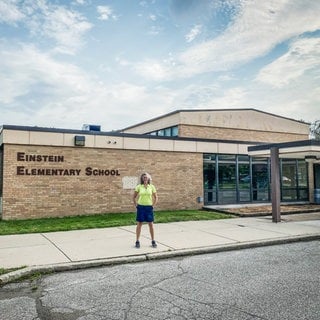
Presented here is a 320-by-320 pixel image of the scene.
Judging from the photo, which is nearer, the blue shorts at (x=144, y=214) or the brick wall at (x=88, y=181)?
the blue shorts at (x=144, y=214)

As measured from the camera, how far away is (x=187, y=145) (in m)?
17.0

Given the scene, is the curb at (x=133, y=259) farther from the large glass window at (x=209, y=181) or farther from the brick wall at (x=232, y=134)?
the brick wall at (x=232, y=134)

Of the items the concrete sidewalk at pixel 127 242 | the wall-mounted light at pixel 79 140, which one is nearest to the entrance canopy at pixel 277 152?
the concrete sidewalk at pixel 127 242

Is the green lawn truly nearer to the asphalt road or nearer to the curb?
the curb

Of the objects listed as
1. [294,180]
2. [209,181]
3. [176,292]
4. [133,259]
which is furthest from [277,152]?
[176,292]

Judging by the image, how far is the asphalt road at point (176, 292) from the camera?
4.34 metres

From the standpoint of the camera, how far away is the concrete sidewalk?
6.82m

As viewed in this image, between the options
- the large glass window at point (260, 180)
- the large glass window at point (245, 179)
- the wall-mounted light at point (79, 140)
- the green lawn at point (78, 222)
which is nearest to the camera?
the green lawn at point (78, 222)

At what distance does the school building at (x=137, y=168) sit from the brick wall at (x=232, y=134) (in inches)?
2.9

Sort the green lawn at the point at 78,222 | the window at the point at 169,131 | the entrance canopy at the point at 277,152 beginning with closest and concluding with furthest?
the green lawn at the point at 78,222 → the entrance canopy at the point at 277,152 → the window at the point at 169,131

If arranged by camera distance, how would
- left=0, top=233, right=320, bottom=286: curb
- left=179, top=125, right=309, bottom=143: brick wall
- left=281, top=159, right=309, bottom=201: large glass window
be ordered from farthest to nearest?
left=179, top=125, right=309, bottom=143: brick wall → left=281, top=159, right=309, bottom=201: large glass window → left=0, top=233, right=320, bottom=286: curb

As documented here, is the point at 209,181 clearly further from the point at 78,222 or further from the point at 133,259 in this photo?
the point at 133,259

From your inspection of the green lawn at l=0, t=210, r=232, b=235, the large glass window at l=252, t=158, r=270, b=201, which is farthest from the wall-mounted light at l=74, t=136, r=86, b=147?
the large glass window at l=252, t=158, r=270, b=201

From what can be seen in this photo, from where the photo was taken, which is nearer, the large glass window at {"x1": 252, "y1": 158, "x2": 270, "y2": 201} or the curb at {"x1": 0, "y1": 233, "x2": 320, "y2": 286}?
the curb at {"x1": 0, "y1": 233, "x2": 320, "y2": 286}
